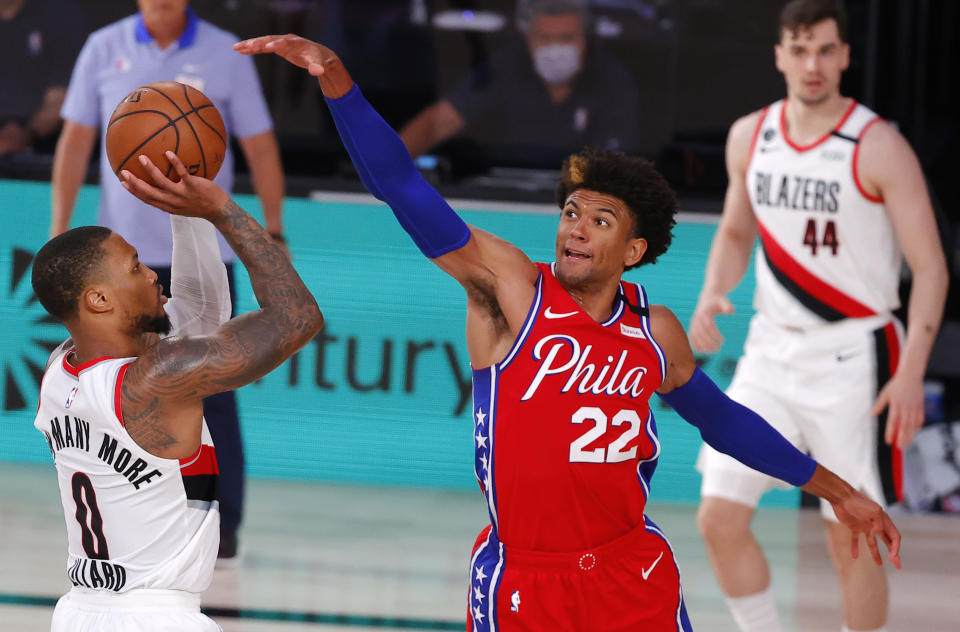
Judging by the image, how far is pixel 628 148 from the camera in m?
7.80

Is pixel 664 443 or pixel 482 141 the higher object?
pixel 482 141

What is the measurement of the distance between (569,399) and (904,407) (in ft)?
6.32

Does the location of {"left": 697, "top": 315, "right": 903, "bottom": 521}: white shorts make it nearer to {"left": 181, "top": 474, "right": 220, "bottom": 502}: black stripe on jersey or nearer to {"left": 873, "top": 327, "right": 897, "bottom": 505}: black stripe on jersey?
{"left": 873, "top": 327, "right": 897, "bottom": 505}: black stripe on jersey

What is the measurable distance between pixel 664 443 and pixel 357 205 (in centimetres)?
200

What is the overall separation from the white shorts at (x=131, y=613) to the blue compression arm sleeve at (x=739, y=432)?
1.31m

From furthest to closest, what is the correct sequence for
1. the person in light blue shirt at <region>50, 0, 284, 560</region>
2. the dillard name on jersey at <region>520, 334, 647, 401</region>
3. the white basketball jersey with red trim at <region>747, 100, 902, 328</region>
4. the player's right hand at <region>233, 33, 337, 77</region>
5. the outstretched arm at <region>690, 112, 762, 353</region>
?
the person in light blue shirt at <region>50, 0, 284, 560</region> < the outstretched arm at <region>690, 112, 762, 353</region> < the white basketball jersey with red trim at <region>747, 100, 902, 328</region> < the dillard name on jersey at <region>520, 334, 647, 401</region> < the player's right hand at <region>233, 33, 337, 77</region>

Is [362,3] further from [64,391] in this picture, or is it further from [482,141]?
[64,391]

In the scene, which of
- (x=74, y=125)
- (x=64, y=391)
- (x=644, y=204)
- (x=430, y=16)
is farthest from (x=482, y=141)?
(x=64, y=391)

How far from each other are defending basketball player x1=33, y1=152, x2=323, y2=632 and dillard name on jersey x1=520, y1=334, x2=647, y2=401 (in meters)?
0.53

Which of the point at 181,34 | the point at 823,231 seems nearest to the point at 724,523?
the point at 823,231

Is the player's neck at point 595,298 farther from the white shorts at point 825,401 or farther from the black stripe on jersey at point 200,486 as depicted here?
the white shorts at point 825,401

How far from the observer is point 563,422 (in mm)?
3418

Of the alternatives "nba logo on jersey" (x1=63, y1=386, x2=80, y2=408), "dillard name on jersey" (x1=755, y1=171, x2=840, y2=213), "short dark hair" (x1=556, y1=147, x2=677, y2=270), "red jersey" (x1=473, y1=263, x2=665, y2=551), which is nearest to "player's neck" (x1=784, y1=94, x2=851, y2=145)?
"dillard name on jersey" (x1=755, y1=171, x2=840, y2=213)

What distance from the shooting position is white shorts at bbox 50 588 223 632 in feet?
10.3
